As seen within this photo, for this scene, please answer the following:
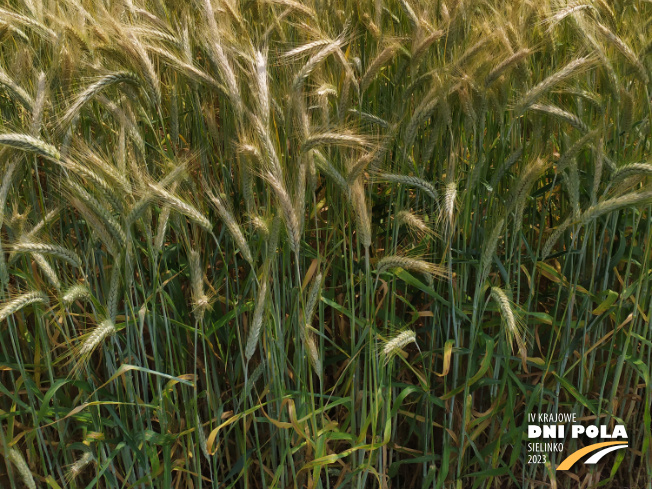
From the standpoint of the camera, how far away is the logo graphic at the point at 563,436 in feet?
6.59

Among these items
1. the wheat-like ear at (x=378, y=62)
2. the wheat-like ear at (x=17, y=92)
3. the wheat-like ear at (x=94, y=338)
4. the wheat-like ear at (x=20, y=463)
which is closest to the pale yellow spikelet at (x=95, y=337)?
the wheat-like ear at (x=94, y=338)

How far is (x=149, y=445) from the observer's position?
173 cm

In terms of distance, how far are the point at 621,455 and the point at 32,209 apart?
6.77 ft

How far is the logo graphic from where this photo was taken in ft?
6.59

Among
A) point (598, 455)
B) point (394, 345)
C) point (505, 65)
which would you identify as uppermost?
point (505, 65)

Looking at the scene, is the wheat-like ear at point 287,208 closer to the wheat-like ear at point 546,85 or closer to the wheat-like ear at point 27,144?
the wheat-like ear at point 27,144

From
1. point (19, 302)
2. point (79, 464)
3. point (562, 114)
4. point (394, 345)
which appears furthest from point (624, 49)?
point (79, 464)

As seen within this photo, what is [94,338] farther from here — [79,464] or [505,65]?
[505,65]

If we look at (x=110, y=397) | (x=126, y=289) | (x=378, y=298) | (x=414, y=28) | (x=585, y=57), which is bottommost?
(x=110, y=397)

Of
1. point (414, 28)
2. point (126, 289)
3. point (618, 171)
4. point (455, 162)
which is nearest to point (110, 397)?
point (126, 289)

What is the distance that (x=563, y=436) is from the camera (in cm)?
204

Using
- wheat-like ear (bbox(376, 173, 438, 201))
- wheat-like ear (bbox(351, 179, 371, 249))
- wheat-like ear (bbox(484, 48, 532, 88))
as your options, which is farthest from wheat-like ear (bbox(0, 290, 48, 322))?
wheat-like ear (bbox(484, 48, 532, 88))

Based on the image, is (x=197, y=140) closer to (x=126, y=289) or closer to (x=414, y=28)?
(x=126, y=289)

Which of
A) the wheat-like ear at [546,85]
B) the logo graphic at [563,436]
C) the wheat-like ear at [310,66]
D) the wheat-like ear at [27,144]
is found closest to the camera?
the wheat-like ear at [27,144]
